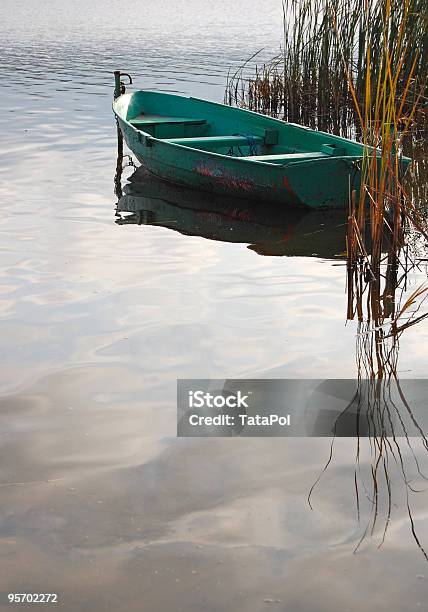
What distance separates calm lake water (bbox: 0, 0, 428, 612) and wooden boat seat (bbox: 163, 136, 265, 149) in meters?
0.81

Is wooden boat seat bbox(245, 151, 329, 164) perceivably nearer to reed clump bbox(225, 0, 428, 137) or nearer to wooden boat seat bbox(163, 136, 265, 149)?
wooden boat seat bbox(163, 136, 265, 149)

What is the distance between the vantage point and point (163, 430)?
3652 millimetres

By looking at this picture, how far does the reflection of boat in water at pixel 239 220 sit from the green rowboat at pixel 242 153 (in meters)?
0.13

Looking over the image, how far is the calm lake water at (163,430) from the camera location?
8.91 feet

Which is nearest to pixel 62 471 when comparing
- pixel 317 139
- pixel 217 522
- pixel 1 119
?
pixel 217 522

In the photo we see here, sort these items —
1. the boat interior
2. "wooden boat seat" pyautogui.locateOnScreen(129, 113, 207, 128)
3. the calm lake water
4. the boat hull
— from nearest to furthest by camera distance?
the calm lake water
the boat hull
the boat interior
"wooden boat seat" pyautogui.locateOnScreen(129, 113, 207, 128)

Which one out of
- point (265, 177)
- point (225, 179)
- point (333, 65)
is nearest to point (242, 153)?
point (225, 179)

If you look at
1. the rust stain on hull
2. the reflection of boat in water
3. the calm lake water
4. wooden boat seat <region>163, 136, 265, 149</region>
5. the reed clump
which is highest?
the reed clump

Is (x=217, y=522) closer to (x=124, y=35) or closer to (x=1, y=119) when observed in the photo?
(x=1, y=119)

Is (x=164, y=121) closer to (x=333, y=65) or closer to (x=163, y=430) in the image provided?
(x=333, y=65)

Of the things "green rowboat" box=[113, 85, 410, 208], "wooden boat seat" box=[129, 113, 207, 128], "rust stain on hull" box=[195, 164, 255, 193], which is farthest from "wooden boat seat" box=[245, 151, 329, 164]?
"wooden boat seat" box=[129, 113, 207, 128]

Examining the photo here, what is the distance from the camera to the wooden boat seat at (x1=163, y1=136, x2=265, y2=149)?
26.7 feet

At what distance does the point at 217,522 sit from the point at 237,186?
4.66 metres

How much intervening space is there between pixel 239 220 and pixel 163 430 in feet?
12.3
